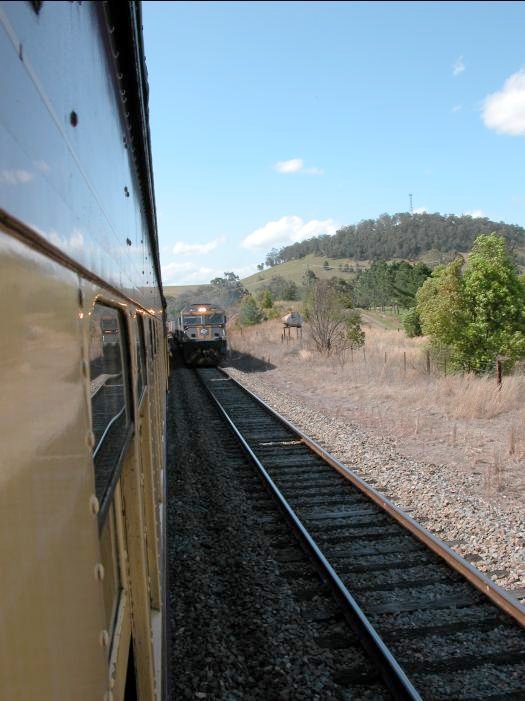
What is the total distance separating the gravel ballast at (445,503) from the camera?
5.58m

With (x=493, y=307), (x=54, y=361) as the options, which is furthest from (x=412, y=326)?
(x=54, y=361)

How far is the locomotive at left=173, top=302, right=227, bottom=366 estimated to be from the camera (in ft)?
83.6

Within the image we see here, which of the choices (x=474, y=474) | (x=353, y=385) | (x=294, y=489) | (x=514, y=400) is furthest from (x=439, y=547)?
(x=353, y=385)

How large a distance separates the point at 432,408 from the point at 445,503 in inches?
267

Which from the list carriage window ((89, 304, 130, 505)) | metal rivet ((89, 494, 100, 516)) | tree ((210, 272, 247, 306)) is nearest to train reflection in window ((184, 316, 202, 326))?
carriage window ((89, 304, 130, 505))

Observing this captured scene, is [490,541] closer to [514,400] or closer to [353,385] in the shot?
[514,400]

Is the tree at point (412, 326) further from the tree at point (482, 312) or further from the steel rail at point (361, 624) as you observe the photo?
the steel rail at point (361, 624)

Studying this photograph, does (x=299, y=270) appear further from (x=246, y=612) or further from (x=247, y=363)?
(x=246, y=612)

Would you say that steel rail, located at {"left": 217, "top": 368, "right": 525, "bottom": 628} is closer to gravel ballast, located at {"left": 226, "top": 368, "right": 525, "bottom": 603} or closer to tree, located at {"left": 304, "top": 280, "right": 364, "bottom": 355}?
gravel ballast, located at {"left": 226, "top": 368, "right": 525, "bottom": 603}

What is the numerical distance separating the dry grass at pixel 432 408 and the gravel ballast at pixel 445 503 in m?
0.46

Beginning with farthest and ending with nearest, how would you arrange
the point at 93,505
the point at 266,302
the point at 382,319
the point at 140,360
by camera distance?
the point at 266,302 → the point at 382,319 → the point at 140,360 → the point at 93,505

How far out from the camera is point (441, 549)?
5.58 m

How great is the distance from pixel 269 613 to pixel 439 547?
73.6 inches

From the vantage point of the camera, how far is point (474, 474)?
855 centimetres
